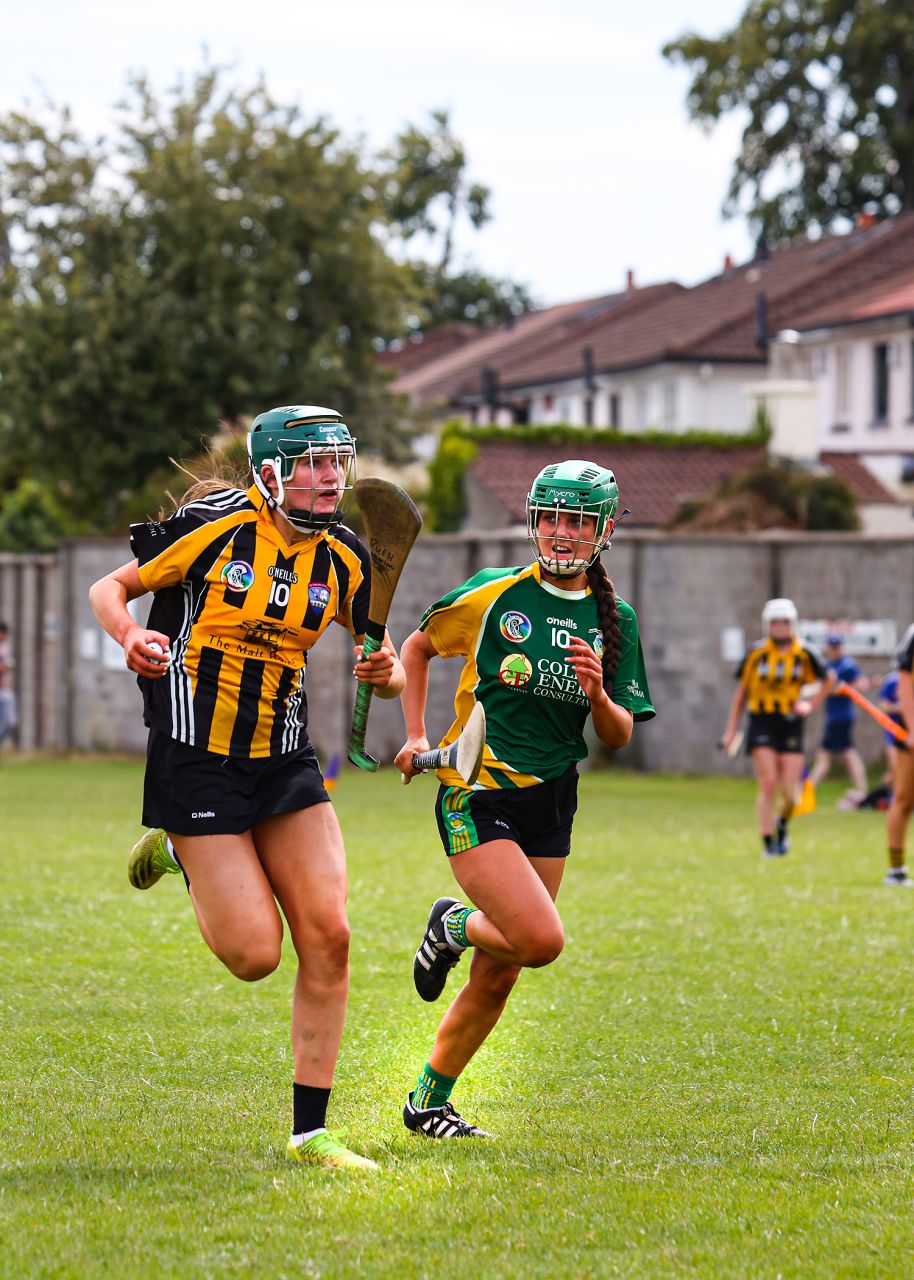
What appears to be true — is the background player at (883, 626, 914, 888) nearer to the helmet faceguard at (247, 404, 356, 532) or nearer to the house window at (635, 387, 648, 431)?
the helmet faceguard at (247, 404, 356, 532)

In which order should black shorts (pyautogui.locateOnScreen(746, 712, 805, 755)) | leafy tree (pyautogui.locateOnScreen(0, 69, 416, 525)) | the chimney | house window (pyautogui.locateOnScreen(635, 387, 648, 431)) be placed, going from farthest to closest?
house window (pyautogui.locateOnScreen(635, 387, 648, 431))
the chimney
leafy tree (pyautogui.locateOnScreen(0, 69, 416, 525))
black shorts (pyautogui.locateOnScreen(746, 712, 805, 755))

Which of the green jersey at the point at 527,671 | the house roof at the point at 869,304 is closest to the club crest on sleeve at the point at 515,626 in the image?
the green jersey at the point at 527,671

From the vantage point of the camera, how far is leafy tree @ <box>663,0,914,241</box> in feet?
180

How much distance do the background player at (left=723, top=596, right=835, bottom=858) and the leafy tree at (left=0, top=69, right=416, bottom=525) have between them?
1805cm

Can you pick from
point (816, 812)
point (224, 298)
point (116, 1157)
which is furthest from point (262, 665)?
point (224, 298)

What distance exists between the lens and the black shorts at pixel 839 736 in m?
23.5

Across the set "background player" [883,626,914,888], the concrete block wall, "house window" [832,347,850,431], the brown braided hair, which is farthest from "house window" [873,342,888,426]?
the brown braided hair

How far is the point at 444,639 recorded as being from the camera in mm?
6910

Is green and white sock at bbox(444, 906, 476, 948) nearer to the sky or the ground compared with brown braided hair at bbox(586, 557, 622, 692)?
nearer to the ground

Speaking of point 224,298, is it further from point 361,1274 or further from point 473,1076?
point 361,1274

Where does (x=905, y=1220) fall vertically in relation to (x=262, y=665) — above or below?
below

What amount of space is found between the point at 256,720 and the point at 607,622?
126 centimetres

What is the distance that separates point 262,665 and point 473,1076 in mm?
2292

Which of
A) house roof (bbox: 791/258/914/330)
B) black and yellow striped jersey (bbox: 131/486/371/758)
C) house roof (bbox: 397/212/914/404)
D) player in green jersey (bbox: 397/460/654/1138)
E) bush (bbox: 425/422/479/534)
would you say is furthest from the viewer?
house roof (bbox: 397/212/914/404)
